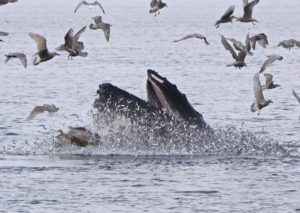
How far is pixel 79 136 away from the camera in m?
29.9

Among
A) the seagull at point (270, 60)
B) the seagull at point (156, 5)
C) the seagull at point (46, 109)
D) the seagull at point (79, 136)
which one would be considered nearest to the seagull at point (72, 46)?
the seagull at point (46, 109)

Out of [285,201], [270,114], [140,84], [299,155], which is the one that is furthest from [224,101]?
[285,201]

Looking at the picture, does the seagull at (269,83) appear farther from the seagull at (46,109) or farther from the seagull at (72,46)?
the seagull at (46,109)

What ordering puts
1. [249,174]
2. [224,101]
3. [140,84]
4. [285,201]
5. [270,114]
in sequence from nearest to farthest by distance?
1. [285,201]
2. [249,174]
3. [270,114]
4. [224,101]
5. [140,84]

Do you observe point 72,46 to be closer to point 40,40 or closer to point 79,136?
point 40,40

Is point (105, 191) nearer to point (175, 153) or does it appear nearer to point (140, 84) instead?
point (175, 153)

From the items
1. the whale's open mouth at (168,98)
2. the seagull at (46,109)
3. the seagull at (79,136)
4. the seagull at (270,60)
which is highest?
the seagull at (270,60)

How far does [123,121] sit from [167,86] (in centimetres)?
199

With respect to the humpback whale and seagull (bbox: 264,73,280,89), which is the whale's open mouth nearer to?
the humpback whale

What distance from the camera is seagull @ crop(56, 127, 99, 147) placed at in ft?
98.0

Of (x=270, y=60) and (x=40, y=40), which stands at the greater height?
(x=40, y=40)

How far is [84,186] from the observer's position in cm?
2623

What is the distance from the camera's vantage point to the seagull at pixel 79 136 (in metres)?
29.9

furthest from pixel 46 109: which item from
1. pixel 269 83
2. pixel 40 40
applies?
pixel 269 83
